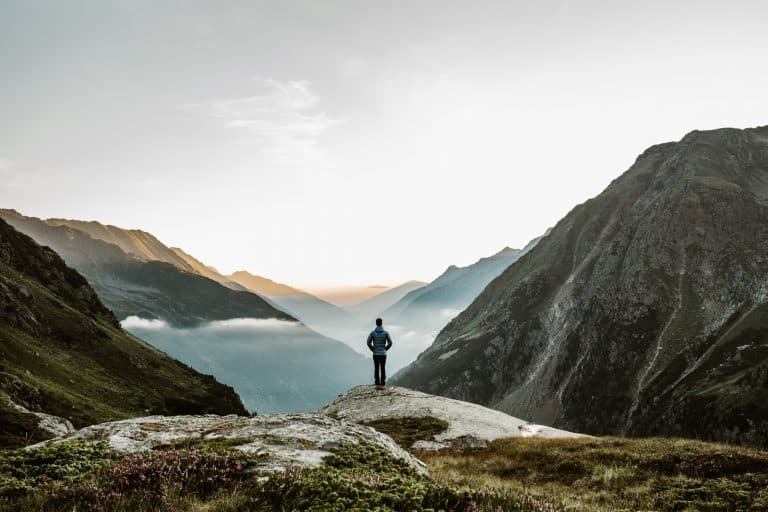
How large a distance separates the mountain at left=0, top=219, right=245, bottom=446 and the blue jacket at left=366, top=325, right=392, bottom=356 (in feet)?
114

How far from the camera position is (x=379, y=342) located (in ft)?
112

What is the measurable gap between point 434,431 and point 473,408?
389 inches

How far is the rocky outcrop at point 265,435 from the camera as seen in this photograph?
12.9 m

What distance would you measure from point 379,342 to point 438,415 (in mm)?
6467

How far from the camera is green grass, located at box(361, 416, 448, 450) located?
28.7 meters

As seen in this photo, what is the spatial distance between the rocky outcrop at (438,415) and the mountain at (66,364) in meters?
31.4

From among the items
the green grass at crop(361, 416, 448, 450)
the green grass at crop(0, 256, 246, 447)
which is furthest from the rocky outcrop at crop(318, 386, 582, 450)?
the green grass at crop(0, 256, 246, 447)

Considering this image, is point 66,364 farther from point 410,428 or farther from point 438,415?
point 410,428

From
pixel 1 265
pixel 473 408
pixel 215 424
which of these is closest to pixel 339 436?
pixel 215 424

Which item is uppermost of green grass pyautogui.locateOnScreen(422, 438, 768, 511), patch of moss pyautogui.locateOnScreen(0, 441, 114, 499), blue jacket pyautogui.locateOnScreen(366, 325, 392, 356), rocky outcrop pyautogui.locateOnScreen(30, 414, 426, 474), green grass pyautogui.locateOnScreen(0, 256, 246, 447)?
blue jacket pyautogui.locateOnScreen(366, 325, 392, 356)

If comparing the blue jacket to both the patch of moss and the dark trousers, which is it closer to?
the dark trousers

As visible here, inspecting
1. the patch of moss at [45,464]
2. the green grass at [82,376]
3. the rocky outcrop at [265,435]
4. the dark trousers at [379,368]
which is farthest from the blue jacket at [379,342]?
the green grass at [82,376]

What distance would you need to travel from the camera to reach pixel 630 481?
1703cm

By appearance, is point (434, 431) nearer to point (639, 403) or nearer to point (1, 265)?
point (1, 265)
